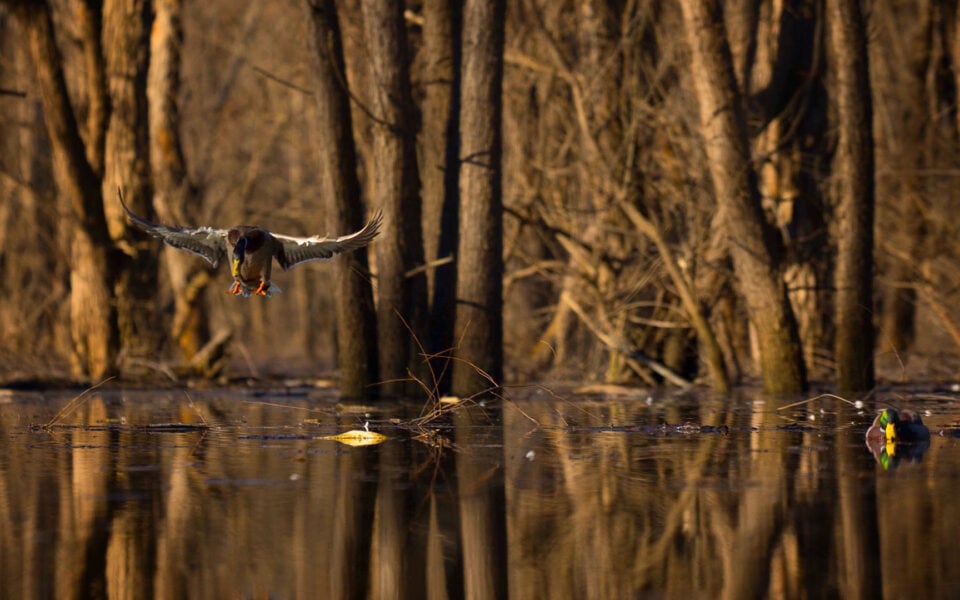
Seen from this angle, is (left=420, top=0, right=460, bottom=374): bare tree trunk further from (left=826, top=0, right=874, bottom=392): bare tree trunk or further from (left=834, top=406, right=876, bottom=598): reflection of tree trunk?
(left=834, top=406, right=876, bottom=598): reflection of tree trunk

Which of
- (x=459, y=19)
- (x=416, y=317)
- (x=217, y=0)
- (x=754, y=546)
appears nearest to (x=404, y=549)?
(x=754, y=546)

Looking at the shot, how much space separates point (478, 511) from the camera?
29.3 ft

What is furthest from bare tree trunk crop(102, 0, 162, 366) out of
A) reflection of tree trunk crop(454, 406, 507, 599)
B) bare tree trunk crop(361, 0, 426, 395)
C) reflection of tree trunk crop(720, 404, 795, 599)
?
reflection of tree trunk crop(720, 404, 795, 599)

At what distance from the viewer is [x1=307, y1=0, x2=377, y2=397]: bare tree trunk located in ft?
57.1

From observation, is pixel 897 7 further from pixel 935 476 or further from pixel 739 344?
pixel 935 476

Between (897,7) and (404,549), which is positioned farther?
(897,7)

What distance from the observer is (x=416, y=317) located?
58.5 feet

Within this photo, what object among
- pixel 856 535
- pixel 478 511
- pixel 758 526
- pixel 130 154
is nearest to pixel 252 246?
pixel 478 511

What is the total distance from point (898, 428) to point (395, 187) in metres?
7.45

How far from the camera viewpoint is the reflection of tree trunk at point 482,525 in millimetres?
7180

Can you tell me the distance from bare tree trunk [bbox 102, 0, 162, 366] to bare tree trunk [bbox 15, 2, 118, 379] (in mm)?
364

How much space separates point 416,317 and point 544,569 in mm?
10547

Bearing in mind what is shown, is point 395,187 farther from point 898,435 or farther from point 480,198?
point 898,435

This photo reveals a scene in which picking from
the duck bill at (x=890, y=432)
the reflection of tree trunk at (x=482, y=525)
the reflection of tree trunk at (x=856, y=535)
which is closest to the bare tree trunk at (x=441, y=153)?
the reflection of tree trunk at (x=482, y=525)
